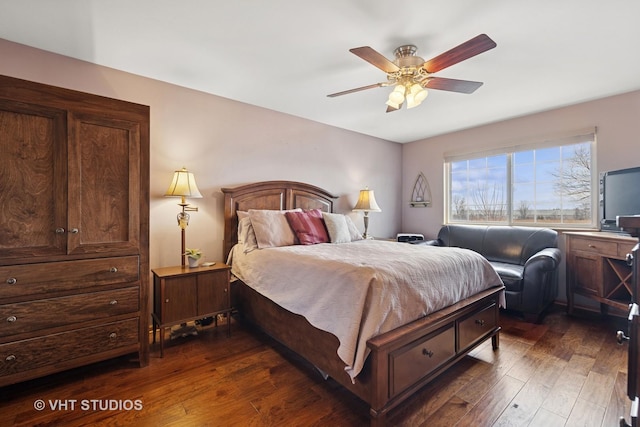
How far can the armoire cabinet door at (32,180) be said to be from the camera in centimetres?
173

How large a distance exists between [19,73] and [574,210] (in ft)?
19.1

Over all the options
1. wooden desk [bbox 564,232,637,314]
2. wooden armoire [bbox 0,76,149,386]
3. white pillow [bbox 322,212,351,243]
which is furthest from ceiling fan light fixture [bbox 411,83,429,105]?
wooden desk [bbox 564,232,637,314]

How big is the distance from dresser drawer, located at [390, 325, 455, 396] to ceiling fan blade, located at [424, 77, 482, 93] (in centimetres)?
183

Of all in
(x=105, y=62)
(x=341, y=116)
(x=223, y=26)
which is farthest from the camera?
(x=341, y=116)

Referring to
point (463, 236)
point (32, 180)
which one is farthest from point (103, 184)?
point (463, 236)

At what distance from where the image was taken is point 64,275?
73.5 inches

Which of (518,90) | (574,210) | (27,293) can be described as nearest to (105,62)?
(27,293)

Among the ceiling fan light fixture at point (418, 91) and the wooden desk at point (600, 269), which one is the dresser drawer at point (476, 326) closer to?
the wooden desk at point (600, 269)

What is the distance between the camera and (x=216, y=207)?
3.15m

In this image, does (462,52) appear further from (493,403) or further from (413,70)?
(493,403)

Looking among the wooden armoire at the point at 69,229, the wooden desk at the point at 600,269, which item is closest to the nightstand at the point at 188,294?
the wooden armoire at the point at 69,229

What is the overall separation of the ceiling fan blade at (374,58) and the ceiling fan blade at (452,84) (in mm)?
386

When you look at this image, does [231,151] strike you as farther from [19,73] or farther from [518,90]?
[518,90]

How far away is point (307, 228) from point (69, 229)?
1.93 metres
